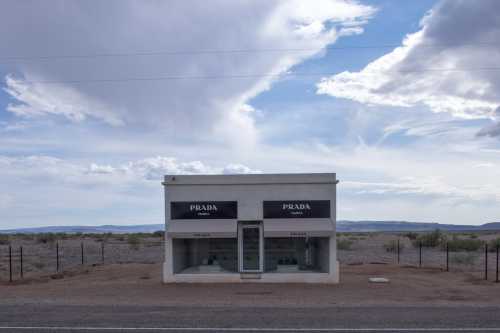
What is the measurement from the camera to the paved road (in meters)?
13.1

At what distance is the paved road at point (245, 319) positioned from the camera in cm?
1315

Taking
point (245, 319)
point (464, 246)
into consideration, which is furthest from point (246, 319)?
point (464, 246)

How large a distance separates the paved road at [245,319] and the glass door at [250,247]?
7799 mm

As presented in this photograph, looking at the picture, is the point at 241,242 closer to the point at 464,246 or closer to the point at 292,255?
the point at 292,255

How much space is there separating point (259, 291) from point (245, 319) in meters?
7.61

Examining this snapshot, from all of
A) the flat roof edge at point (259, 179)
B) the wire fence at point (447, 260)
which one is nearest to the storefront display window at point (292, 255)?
the flat roof edge at point (259, 179)

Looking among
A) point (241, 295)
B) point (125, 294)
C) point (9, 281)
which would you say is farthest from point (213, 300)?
point (9, 281)

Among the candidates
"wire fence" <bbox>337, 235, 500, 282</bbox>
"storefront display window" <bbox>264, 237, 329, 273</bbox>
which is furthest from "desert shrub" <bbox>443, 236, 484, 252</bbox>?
"storefront display window" <bbox>264, 237, 329, 273</bbox>

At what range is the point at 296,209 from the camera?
24.7 meters

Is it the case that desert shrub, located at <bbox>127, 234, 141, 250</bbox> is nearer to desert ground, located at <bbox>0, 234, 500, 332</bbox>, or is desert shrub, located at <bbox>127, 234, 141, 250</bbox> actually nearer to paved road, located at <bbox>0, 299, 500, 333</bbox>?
desert ground, located at <bbox>0, 234, 500, 332</bbox>

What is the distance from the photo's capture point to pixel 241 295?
20875mm

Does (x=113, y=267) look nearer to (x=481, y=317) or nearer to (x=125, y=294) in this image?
(x=125, y=294)

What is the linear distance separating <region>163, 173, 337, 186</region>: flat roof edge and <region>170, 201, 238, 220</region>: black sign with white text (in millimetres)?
819

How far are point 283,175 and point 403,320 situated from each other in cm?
1109
